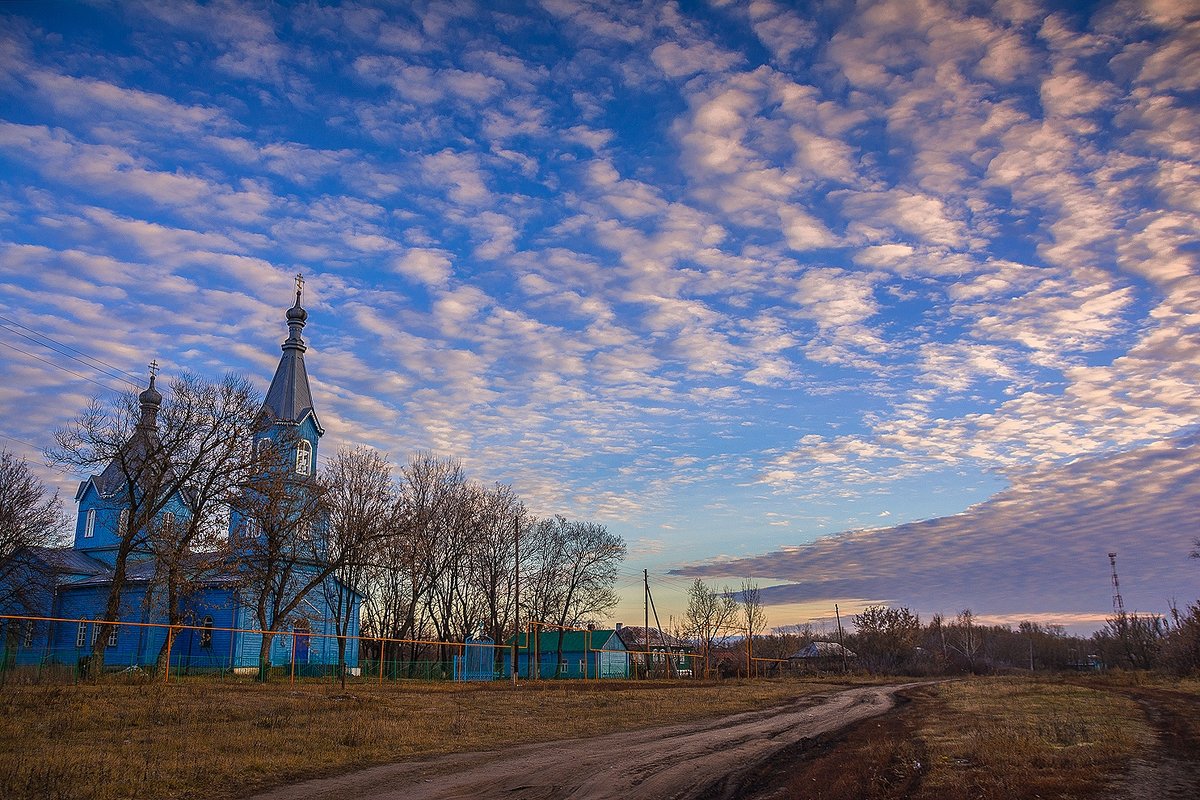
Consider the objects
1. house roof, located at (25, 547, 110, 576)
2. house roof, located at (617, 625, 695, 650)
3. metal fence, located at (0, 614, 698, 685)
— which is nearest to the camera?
metal fence, located at (0, 614, 698, 685)

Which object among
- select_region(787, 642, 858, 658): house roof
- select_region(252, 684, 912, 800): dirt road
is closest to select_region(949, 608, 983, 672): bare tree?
select_region(787, 642, 858, 658): house roof

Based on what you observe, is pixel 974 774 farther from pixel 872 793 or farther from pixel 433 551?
pixel 433 551

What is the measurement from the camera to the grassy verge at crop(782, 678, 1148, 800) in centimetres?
1064

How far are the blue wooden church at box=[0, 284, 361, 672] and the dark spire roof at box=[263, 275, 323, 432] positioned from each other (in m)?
0.06

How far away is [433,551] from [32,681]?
98.2 feet

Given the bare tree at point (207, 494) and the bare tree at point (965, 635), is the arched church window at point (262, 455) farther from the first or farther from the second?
the bare tree at point (965, 635)

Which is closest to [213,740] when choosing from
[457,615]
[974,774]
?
[974,774]

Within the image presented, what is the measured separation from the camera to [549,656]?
64.7 m

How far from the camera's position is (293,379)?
47.2 meters

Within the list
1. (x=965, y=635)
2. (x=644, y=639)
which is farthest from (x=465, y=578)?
(x=965, y=635)

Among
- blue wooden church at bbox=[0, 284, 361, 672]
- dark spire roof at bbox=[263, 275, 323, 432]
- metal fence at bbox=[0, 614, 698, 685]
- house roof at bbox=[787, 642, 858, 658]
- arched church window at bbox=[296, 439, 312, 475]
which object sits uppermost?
dark spire roof at bbox=[263, 275, 323, 432]

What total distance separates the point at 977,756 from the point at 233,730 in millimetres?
14158

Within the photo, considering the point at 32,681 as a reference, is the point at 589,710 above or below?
below

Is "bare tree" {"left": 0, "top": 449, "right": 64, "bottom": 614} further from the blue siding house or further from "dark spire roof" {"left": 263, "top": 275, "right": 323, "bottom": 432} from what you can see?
the blue siding house
